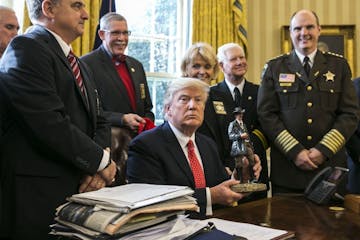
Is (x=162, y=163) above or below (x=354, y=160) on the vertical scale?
above

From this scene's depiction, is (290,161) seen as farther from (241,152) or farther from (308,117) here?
(241,152)

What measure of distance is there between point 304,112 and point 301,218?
4.05 feet

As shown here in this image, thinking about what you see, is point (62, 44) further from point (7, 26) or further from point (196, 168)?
point (7, 26)

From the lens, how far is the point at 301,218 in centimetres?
190

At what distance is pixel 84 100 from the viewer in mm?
1959

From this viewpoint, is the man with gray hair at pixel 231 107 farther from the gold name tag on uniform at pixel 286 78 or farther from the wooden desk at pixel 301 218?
the wooden desk at pixel 301 218

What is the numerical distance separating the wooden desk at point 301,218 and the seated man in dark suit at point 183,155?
0.13 meters

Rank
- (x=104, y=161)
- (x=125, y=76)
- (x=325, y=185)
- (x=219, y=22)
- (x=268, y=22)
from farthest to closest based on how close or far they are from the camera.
→ (x=268, y=22) < (x=219, y=22) < (x=125, y=76) < (x=325, y=185) < (x=104, y=161)

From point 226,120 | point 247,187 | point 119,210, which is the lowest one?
point 247,187

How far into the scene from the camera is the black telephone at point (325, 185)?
2258 mm

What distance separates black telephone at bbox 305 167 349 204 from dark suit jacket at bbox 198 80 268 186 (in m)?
0.58

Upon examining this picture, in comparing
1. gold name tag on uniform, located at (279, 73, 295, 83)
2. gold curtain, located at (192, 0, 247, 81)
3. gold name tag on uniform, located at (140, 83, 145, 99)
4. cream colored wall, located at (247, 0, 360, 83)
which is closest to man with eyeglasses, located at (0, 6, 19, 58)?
gold name tag on uniform, located at (140, 83, 145, 99)

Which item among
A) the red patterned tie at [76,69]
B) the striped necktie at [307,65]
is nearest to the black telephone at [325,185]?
the striped necktie at [307,65]

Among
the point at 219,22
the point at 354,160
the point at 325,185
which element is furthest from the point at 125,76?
the point at 219,22
